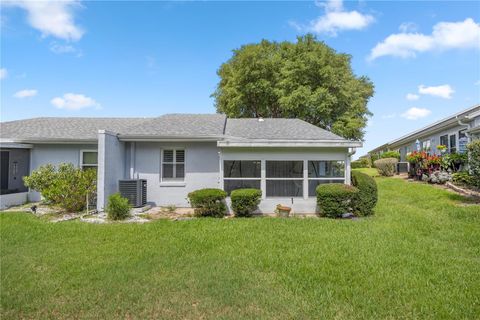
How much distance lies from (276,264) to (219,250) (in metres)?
1.40

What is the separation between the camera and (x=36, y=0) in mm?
8539

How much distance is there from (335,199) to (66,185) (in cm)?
947

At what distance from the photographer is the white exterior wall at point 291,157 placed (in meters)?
10.3

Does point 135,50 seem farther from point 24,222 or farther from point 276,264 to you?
point 276,264

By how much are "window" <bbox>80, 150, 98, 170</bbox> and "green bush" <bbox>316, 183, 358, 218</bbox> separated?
9.91 m

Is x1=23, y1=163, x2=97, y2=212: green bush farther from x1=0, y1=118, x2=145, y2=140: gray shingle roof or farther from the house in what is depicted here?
x1=0, y1=118, x2=145, y2=140: gray shingle roof

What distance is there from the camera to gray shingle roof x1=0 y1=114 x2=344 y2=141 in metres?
11.4

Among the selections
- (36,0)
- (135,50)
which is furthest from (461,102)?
(36,0)

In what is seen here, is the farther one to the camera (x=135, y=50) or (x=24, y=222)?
(x=135, y=50)

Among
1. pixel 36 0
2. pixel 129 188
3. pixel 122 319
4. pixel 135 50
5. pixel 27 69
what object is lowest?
pixel 122 319

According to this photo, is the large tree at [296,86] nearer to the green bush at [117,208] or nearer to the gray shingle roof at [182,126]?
the gray shingle roof at [182,126]

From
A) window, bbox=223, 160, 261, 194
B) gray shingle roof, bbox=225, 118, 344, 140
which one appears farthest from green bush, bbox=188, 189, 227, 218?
gray shingle roof, bbox=225, 118, 344, 140

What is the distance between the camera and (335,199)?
9180 mm

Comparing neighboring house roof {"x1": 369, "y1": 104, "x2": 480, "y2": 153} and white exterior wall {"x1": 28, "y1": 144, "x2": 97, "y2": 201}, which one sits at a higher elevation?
neighboring house roof {"x1": 369, "y1": 104, "x2": 480, "y2": 153}
